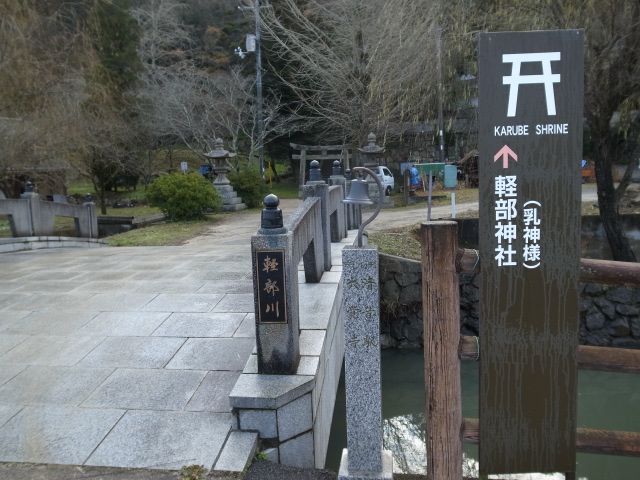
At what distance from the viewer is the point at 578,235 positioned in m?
2.68

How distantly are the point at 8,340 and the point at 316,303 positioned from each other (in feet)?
9.36

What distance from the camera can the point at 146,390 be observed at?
3959mm

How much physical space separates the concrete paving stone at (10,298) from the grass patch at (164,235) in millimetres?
4467

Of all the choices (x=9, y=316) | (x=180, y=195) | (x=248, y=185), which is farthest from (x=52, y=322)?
(x=248, y=185)

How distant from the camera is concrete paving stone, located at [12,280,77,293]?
21.7 feet

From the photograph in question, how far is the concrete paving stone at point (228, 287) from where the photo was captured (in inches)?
247

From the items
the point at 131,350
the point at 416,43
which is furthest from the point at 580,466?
the point at 416,43

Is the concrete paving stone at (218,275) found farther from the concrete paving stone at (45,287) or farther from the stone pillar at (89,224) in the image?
the stone pillar at (89,224)

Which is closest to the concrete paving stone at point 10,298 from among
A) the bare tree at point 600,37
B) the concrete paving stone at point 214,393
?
the concrete paving stone at point 214,393

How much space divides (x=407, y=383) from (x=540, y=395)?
5.18 m

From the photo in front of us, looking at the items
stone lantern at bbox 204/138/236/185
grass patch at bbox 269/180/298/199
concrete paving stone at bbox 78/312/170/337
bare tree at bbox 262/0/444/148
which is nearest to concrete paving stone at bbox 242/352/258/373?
concrete paving stone at bbox 78/312/170/337

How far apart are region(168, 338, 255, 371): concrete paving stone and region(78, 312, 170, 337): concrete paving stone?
618mm

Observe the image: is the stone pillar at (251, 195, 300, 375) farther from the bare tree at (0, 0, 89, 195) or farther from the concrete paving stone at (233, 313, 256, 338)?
the bare tree at (0, 0, 89, 195)

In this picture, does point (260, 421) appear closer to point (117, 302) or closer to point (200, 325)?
point (200, 325)
